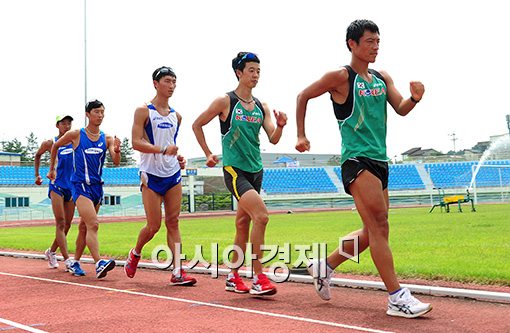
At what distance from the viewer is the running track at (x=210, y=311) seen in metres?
4.33

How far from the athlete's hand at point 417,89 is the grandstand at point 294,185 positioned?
42.4m

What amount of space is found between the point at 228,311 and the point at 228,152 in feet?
5.95

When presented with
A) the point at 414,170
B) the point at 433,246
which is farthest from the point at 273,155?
the point at 433,246

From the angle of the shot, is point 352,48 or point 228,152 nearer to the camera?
point 352,48

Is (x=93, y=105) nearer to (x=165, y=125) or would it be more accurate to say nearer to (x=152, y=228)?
(x=165, y=125)

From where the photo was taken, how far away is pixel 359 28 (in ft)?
16.1

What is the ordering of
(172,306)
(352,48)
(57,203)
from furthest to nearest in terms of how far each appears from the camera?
(57,203)
(172,306)
(352,48)

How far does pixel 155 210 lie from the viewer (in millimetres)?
7027

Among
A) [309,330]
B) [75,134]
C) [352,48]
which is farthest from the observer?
[75,134]

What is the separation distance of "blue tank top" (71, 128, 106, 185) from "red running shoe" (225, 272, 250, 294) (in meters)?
2.96

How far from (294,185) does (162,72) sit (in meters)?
56.5

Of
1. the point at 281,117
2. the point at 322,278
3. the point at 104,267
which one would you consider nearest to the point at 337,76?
the point at 281,117

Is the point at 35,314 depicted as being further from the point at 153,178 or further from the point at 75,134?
the point at 75,134

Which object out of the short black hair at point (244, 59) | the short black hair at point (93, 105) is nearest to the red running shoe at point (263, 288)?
the short black hair at point (244, 59)
